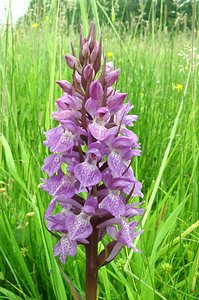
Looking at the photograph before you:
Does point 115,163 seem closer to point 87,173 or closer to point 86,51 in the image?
point 87,173

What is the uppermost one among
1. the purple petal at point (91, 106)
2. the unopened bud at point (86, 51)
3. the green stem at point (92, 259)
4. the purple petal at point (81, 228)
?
the unopened bud at point (86, 51)

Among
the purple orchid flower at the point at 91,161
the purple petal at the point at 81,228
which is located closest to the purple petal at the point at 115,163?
the purple orchid flower at the point at 91,161

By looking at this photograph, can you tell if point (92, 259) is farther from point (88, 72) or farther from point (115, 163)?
point (88, 72)

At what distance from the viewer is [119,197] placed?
89 centimetres

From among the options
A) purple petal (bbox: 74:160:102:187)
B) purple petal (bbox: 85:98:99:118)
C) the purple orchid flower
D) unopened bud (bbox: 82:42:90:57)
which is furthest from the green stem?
unopened bud (bbox: 82:42:90:57)

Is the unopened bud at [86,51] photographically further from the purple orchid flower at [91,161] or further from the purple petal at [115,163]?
the purple petal at [115,163]

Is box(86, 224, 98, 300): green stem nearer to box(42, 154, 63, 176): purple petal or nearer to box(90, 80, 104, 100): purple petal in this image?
box(42, 154, 63, 176): purple petal

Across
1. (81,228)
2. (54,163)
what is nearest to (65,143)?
Answer: (54,163)

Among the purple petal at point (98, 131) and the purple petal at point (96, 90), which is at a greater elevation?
the purple petal at point (96, 90)

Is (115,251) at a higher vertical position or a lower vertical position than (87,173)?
lower

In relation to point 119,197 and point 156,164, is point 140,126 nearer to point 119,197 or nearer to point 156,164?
point 156,164

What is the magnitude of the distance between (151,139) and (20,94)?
948mm

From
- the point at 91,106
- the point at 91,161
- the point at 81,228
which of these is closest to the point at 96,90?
the point at 91,106

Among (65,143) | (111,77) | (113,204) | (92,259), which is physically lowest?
(92,259)
